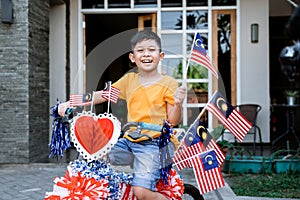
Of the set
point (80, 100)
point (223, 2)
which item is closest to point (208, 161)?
point (80, 100)

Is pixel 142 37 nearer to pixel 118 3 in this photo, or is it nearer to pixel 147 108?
pixel 147 108

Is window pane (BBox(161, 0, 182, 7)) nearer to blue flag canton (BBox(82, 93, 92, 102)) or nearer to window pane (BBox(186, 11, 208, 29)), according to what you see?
window pane (BBox(186, 11, 208, 29))

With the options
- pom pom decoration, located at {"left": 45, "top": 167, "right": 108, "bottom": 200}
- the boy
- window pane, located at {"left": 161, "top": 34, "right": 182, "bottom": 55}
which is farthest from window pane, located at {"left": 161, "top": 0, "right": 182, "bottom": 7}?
pom pom decoration, located at {"left": 45, "top": 167, "right": 108, "bottom": 200}

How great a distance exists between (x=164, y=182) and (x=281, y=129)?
8.50m

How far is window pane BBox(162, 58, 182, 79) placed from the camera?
2.57m

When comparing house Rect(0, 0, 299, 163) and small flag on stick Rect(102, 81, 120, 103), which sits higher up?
house Rect(0, 0, 299, 163)

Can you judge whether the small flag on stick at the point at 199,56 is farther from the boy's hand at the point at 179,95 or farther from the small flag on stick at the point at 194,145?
the small flag on stick at the point at 194,145

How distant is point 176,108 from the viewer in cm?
227

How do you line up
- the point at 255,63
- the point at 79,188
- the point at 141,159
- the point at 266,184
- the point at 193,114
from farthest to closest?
the point at 255,63 → the point at 266,184 → the point at 193,114 → the point at 141,159 → the point at 79,188

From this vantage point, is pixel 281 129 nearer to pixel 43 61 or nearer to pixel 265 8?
pixel 265 8

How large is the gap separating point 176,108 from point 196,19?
230 inches

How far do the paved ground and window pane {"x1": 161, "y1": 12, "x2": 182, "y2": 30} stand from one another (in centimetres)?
343

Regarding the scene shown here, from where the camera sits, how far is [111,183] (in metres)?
2.19

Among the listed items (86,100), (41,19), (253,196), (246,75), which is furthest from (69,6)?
(86,100)
